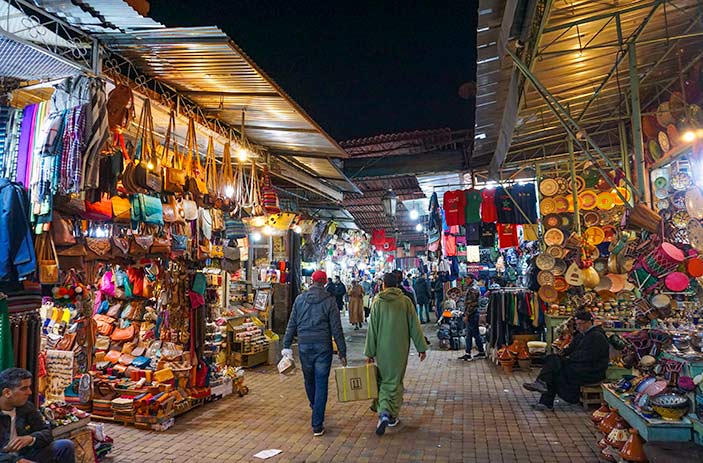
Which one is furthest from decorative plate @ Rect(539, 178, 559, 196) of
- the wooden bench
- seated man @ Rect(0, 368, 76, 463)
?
seated man @ Rect(0, 368, 76, 463)

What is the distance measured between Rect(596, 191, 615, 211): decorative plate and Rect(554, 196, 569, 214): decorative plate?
564mm

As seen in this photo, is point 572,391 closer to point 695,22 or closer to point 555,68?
point 555,68

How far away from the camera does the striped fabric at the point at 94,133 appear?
3.99 m

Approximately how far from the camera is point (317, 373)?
554cm

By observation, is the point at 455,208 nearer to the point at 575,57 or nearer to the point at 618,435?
the point at 575,57

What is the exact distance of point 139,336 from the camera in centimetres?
675

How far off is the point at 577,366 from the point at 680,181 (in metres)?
3.14

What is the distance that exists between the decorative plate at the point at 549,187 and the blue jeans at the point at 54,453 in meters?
8.44

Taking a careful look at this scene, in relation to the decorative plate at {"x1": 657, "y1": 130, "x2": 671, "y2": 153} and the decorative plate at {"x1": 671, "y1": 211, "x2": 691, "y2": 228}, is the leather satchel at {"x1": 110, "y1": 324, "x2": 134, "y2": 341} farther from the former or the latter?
the decorative plate at {"x1": 657, "y1": 130, "x2": 671, "y2": 153}

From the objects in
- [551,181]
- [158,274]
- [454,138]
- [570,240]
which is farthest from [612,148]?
[158,274]

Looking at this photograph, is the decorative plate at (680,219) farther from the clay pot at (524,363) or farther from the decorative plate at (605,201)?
the clay pot at (524,363)

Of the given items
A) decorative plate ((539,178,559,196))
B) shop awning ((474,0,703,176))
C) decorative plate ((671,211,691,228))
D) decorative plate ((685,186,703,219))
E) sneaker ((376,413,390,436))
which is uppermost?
shop awning ((474,0,703,176))

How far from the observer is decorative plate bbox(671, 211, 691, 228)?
6211 millimetres

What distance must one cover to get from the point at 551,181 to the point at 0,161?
337 inches
